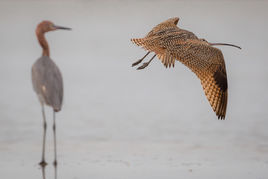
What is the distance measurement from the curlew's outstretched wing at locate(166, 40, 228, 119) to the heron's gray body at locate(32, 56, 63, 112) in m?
1.29

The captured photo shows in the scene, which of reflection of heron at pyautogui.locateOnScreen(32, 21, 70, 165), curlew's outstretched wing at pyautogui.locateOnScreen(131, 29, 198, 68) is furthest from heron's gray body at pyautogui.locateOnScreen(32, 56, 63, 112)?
curlew's outstretched wing at pyautogui.locateOnScreen(131, 29, 198, 68)

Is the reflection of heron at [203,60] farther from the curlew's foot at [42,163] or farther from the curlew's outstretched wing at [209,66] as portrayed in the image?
the curlew's foot at [42,163]

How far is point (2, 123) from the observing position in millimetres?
8898

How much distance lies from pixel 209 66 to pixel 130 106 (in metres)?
3.29

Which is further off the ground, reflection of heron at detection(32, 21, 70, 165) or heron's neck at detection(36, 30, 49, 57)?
heron's neck at detection(36, 30, 49, 57)

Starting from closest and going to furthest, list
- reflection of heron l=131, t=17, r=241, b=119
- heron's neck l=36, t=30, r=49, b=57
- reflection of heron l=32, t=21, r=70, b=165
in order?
reflection of heron l=131, t=17, r=241, b=119, reflection of heron l=32, t=21, r=70, b=165, heron's neck l=36, t=30, r=49, b=57

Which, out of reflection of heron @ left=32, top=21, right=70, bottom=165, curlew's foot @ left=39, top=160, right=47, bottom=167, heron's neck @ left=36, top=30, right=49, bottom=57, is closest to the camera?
curlew's foot @ left=39, top=160, right=47, bottom=167

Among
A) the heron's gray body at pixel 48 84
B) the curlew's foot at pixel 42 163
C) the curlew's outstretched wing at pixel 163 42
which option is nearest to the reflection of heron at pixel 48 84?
the heron's gray body at pixel 48 84

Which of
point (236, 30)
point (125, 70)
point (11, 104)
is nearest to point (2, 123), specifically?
point (11, 104)

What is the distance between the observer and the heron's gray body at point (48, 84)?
719 centimetres

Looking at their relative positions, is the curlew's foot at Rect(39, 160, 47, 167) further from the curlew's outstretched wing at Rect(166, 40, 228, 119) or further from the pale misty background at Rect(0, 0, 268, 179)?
the curlew's outstretched wing at Rect(166, 40, 228, 119)

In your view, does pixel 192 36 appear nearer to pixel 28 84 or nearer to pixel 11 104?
pixel 11 104

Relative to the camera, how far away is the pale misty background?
687cm

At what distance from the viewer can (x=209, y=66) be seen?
7066 millimetres
